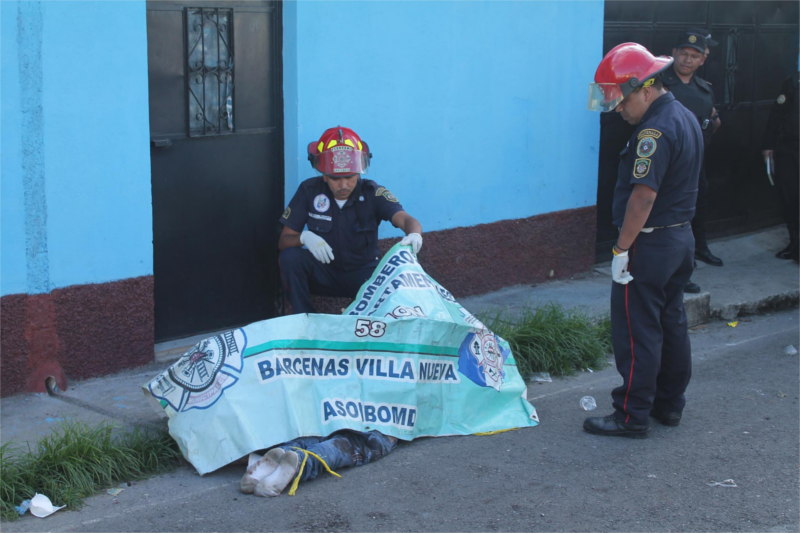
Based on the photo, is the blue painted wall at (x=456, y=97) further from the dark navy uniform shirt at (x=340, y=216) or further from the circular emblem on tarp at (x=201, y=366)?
the circular emblem on tarp at (x=201, y=366)

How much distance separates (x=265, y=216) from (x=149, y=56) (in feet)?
4.08

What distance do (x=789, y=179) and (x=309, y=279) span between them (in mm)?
4961

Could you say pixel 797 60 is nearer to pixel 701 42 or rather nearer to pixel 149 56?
pixel 701 42

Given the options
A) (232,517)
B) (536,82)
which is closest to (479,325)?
(232,517)

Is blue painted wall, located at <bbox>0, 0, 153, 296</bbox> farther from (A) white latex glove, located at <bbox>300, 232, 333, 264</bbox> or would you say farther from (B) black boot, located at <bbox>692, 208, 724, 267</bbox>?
(B) black boot, located at <bbox>692, 208, 724, 267</bbox>

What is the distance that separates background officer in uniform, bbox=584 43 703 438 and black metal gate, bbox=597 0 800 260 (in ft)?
10.5

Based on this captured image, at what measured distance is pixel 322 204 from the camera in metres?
5.14

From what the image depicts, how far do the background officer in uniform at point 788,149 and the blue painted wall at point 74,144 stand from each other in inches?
223

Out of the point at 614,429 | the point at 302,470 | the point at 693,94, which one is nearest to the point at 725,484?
the point at 614,429

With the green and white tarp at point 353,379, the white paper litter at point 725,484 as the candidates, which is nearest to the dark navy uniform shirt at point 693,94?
the green and white tarp at point 353,379

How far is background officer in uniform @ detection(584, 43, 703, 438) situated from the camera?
4.13 meters

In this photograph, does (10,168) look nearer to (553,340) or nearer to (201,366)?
(201,366)

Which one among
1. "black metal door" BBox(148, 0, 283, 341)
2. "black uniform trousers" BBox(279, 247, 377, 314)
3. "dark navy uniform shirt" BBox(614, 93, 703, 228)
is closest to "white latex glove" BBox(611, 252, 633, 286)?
"dark navy uniform shirt" BBox(614, 93, 703, 228)

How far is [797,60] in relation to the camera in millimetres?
9359
